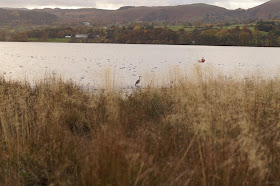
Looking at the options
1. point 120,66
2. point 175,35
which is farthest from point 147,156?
point 175,35

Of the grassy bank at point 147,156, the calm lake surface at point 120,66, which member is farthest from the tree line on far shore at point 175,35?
the grassy bank at point 147,156

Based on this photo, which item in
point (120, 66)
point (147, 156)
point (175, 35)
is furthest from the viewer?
point (175, 35)

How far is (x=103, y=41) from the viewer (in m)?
98.3

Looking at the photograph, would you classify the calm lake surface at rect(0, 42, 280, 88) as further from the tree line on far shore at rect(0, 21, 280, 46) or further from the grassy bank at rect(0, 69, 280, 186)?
the tree line on far shore at rect(0, 21, 280, 46)

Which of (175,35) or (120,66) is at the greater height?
(175,35)

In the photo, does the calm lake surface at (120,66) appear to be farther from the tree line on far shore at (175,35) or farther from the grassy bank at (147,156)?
the tree line on far shore at (175,35)

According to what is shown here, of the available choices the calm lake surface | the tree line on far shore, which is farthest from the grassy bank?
the tree line on far shore

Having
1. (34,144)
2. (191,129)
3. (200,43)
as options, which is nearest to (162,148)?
(191,129)

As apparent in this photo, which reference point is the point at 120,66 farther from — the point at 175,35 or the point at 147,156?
the point at 175,35

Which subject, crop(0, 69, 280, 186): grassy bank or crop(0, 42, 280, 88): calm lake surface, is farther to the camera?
crop(0, 42, 280, 88): calm lake surface

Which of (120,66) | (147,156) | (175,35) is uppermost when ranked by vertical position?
(175,35)

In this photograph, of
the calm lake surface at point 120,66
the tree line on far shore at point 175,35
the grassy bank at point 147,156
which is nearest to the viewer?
the grassy bank at point 147,156

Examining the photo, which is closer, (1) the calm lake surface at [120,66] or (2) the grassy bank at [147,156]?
(2) the grassy bank at [147,156]

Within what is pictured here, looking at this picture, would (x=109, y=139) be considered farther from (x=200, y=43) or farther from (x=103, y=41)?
(x=103, y=41)
